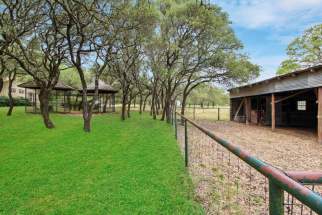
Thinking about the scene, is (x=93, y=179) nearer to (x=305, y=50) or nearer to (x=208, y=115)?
(x=305, y=50)

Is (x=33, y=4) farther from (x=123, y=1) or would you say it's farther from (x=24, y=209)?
(x=24, y=209)

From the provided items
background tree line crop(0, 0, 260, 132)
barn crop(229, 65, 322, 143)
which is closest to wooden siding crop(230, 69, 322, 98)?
barn crop(229, 65, 322, 143)

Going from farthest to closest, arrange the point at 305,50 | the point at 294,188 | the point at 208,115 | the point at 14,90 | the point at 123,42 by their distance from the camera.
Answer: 1. the point at 14,90
2. the point at 208,115
3. the point at 305,50
4. the point at 123,42
5. the point at 294,188

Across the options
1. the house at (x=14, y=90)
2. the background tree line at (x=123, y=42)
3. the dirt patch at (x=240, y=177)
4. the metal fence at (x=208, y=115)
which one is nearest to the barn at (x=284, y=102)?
the background tree line at (x=123, y=42)

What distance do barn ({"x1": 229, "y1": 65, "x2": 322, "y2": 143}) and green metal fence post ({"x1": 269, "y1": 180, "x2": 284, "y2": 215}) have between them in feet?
37.5

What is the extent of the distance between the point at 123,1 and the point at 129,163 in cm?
753

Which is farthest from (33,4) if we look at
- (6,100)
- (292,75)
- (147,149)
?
(6,100)

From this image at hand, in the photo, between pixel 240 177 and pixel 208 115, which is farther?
pixel 208 115

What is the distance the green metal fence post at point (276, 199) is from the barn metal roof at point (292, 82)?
37.0 ft

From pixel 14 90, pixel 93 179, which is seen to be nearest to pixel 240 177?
pixel 93 179

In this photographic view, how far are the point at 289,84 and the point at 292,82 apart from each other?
0.31 meters

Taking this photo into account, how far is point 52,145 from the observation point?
27.6 ft

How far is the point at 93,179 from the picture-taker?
5113 millimetres

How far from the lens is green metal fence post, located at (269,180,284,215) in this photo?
3.73ft
